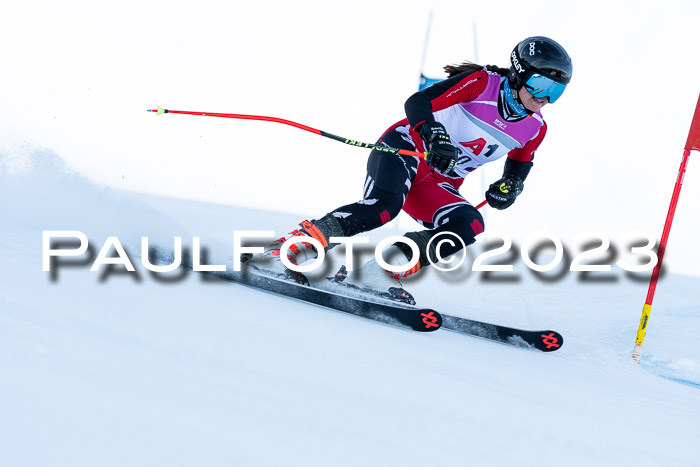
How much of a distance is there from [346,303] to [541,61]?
1382 millimetres

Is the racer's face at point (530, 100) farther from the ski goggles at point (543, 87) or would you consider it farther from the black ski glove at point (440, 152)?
the black ski glove at point (440, 152)

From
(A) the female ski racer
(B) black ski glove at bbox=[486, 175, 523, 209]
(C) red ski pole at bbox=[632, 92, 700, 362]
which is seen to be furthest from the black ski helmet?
(C) red ski pole at bbox=[632, 92, 700, 362]

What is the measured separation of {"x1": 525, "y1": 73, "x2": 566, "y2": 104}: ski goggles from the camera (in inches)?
106

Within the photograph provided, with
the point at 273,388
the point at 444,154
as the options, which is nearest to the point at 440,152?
the point at 444,154

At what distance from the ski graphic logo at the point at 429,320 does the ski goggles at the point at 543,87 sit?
44.8 inches

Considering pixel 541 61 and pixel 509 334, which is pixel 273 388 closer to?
pixel 509 334

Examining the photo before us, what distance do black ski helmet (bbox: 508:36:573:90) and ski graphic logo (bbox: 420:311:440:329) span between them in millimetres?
1161

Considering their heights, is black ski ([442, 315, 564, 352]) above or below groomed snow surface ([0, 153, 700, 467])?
below

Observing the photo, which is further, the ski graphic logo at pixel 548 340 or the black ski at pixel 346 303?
the ski graphic logo at pixel 548 340

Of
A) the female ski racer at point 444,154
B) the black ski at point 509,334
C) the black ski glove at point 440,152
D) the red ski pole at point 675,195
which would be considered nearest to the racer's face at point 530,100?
the female ski racer at point 444,154

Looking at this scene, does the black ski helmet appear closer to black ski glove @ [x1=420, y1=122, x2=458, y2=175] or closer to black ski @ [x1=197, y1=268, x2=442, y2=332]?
black ski glove @ [x1=420, y1=122, x2=458, y2=175]

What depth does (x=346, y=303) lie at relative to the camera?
8.44ft

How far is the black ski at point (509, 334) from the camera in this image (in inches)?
104

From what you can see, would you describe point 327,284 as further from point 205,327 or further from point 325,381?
point 325,381
